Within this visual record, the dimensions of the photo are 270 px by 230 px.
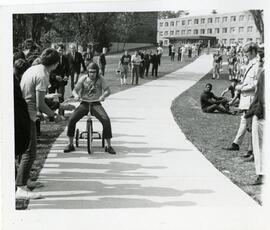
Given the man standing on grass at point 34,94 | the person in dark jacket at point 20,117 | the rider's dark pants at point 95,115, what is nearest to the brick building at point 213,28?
the rider's dark pants at point 95,115

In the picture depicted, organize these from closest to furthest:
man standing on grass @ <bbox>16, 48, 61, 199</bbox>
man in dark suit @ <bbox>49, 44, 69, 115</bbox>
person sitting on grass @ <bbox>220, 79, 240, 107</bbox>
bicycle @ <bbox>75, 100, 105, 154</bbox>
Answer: man standing on grass @ <bbox>16, 48, 61, 199</bbox> < bicycle @ <bbox>75, 100, 105, 154</bbox> < person sitting on grass @ <bbox>220, 79, 240, 107</bbox> < man in dark suit @ <bbox>49, 44, 69, 115</bbox>

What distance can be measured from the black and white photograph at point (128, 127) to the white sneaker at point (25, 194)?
0.03ft

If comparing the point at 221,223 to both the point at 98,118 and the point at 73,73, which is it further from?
the point at 73,73

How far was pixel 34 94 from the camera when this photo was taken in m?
5.70

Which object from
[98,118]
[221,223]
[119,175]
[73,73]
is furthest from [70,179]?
[73,73]

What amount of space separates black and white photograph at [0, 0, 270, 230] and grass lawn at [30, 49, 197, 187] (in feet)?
0.09

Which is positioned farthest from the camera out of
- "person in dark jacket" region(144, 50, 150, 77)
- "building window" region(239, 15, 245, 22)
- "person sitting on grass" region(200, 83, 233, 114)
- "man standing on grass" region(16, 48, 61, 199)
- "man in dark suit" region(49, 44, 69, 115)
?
"person sitting on grass" region(200, 83, 233, 114)

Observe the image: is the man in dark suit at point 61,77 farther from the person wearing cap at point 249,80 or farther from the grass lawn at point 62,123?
the person wearing cap at point 249,80

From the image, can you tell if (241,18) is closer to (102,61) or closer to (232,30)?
(232,30)

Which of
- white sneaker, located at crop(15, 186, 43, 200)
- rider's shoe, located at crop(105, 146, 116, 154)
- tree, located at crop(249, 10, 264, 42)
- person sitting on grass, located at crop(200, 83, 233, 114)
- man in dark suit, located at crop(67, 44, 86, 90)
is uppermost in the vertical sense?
tree, located at crop(249, 10, 264, 42)

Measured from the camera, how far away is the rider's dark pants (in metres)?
6.72

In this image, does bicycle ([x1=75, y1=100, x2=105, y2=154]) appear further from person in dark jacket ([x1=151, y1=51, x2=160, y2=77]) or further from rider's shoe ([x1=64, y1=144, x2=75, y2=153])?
person in dark jacket ([x1=151, y1=51, x2=160, y2=77])

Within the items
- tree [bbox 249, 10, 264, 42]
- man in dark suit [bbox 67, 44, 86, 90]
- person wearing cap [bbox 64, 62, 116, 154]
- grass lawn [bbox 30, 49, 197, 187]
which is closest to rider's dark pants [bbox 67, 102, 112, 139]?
person wearing cap [bbox 64, 62, 116, 154]

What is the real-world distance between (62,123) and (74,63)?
86cm
